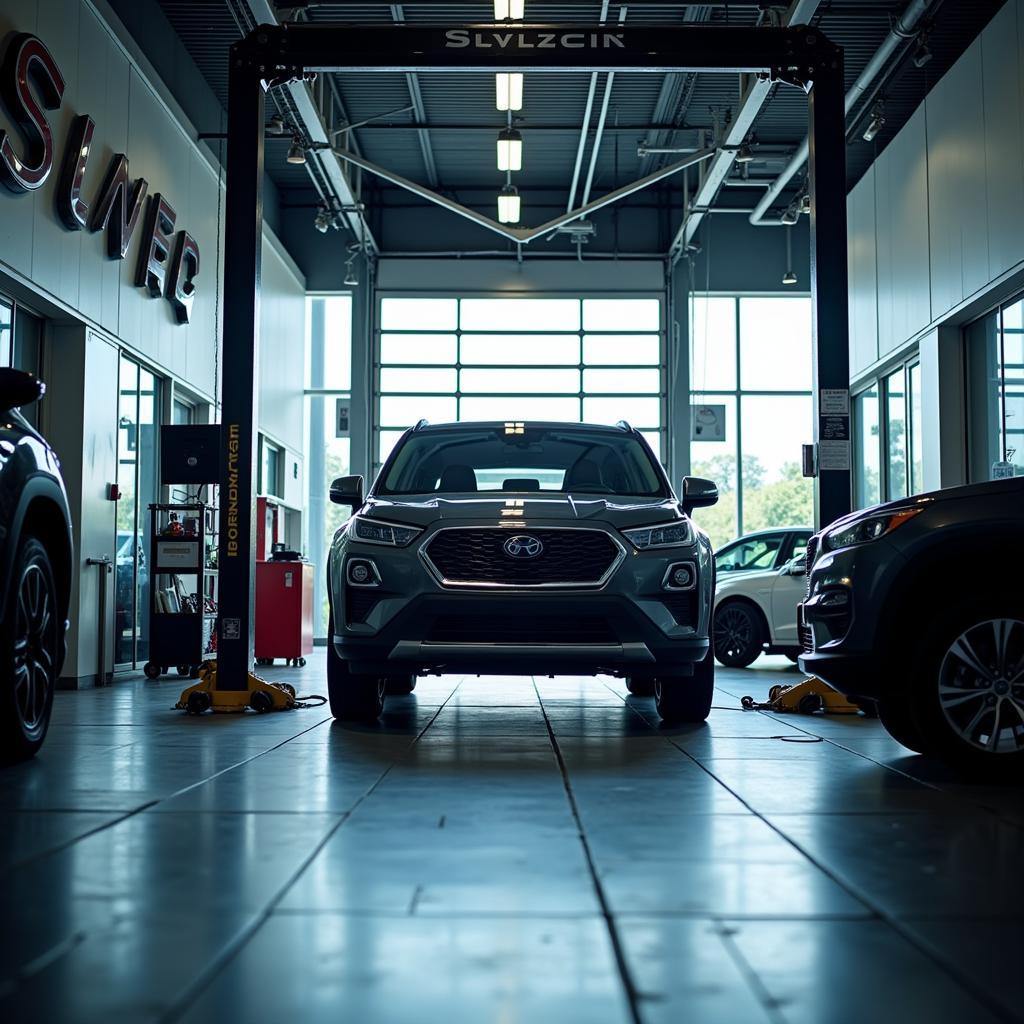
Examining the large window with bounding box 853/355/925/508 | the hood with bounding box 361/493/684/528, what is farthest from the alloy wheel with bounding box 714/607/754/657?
the hood with bounding box 361/493/684/528

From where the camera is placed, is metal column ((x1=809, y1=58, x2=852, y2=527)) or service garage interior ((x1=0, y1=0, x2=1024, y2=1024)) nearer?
service garage interior ((x1=0, y1=0, x2=1024, y2=1024))

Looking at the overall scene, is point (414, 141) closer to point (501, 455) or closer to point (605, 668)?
point (501, 455)

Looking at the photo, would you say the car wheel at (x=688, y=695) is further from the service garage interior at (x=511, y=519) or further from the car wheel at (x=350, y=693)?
the car wheel at (x=350, y=693)

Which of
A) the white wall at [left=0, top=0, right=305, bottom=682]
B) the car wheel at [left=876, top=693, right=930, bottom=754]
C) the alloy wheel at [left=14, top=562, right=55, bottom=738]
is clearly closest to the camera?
the alloy wheel at [left=14, top=562, right=55, bottom=738]

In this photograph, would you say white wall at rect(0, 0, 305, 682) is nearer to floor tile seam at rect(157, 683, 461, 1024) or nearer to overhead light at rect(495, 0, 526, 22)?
overhead light at rect(495, 0, 526, 22)

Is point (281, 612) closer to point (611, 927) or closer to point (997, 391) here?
point (997, 391)

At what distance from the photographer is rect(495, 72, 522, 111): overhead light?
1341 cm

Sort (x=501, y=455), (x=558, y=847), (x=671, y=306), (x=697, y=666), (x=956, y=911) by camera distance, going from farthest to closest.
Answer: (x=671, y=306), (x=501, y=455), (x=697, y=666), (x=558, y=847), (x=956, y=911)

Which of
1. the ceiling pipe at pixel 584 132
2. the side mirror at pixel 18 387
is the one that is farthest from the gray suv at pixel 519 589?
the ceiling pipe at pixel 584 132

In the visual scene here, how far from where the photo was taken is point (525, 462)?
7875 mm

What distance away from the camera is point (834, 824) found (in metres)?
4.01

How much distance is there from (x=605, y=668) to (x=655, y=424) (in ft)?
53.0

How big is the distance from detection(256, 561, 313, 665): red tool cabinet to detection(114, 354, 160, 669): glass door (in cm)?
Answer: 126

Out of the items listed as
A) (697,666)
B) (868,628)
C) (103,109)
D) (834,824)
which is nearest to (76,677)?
(103,109)
